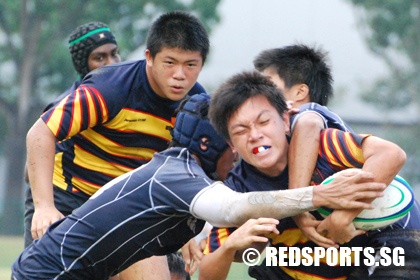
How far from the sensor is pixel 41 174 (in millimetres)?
4965

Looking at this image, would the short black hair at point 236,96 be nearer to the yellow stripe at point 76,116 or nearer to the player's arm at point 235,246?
the player's arm at point 235,246

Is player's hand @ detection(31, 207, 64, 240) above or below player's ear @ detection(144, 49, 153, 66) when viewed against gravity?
below

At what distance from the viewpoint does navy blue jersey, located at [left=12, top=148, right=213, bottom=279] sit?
407 cm

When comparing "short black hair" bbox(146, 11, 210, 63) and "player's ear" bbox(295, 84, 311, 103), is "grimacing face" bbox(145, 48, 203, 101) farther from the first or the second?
"player's ear" bbox(295, 84, 311, 103)

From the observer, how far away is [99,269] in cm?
429

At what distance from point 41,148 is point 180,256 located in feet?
4.37

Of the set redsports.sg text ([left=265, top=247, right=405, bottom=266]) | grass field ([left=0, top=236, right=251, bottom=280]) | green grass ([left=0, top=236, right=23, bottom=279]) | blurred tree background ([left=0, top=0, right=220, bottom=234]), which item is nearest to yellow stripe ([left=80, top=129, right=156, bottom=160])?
redsports.sg text ([left=265, top=247, right=405, bottom=266])

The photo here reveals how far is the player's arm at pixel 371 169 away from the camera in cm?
394

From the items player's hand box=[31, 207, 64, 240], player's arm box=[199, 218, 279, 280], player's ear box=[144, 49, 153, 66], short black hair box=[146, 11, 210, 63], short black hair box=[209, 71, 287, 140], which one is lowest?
player's arm box=[199, 218, 279, 280]

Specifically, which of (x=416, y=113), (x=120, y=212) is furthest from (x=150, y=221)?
(x=416, y=113)

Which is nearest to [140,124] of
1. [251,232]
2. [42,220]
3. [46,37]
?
[42,220]

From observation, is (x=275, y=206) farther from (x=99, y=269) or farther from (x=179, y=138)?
(x=99, y=269)

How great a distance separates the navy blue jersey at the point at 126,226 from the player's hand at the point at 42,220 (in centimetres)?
42

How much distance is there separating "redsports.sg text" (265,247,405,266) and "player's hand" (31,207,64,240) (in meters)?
1.10
